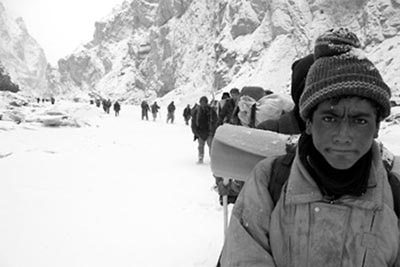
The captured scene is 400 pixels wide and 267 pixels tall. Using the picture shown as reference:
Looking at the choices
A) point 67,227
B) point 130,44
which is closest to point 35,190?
point 67,227

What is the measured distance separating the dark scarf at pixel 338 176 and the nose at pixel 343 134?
12 centimetres

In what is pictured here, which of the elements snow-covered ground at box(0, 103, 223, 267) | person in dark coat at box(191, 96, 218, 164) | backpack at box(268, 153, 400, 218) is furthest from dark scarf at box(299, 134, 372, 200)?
person in dark coat at box(191, 96, 218, 164)

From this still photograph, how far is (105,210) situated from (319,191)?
4.14 meters

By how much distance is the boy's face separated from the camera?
1.27 meters

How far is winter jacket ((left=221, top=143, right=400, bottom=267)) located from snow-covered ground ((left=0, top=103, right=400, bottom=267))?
2318mm

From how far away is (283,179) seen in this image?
1.43 m

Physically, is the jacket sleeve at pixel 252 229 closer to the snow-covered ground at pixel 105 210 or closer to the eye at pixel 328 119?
the eye at pixel 328 119

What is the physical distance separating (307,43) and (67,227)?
4075cm

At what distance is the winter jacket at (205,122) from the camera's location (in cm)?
881

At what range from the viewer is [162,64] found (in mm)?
75500

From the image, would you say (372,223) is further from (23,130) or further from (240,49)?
(240,49)

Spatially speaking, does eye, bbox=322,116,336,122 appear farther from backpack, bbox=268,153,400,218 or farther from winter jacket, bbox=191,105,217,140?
winter jacket, bbox=191,105,217,140

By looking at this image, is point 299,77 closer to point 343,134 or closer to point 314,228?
point 343,134

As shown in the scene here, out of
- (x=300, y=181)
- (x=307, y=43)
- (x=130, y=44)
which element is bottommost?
(x=300, y=181)
